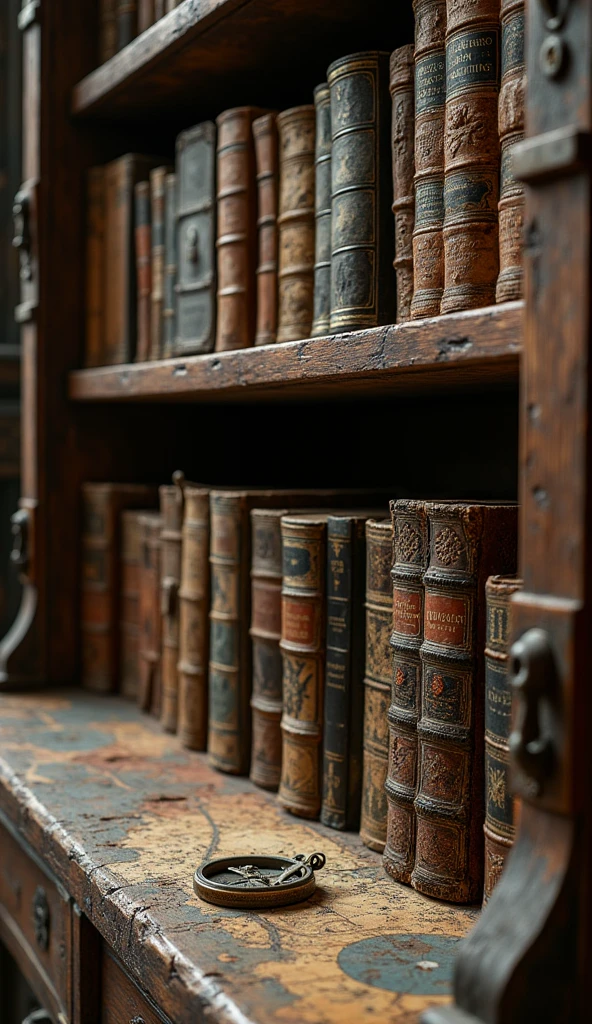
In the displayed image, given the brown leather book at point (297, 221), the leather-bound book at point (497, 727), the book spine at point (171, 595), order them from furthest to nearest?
1. the book spine at point (171, 595)
2. the brown leather book at point (297, 221)
3. the leather-bound book at point (497, 727)

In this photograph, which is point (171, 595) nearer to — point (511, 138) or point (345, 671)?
point (345, 671)

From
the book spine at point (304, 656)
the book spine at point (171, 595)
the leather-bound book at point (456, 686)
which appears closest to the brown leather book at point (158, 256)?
the book spine at point (171, 595)

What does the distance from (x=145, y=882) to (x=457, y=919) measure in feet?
0.94

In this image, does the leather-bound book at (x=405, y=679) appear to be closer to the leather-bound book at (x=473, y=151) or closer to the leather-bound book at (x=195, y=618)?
the leather-bound book at (x=473, y=151)

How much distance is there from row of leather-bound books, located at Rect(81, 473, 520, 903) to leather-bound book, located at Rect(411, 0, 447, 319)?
0.21 m

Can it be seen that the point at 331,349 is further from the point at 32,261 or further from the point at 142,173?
the point at 32,261

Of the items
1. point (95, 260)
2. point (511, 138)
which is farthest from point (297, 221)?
point (95, 260)

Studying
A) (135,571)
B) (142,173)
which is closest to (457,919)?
(135,571)

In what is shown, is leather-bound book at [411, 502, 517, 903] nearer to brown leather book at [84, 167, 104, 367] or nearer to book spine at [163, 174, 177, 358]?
book spine at [163, 174, 177, 358]

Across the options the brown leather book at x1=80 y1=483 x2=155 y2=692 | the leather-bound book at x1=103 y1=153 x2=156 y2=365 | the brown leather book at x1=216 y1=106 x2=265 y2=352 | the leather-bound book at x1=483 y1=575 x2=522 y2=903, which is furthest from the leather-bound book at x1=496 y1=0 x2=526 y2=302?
the brown leather book at x1=80 y1=483 x2=155 y2=692

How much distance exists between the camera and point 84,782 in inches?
52.2

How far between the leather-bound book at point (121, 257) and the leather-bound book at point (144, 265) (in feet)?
0.09

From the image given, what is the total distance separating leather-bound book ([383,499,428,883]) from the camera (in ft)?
3.35

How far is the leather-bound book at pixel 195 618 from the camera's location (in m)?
1.47
